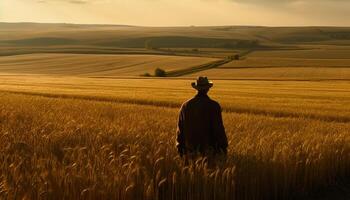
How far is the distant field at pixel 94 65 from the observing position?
295ft

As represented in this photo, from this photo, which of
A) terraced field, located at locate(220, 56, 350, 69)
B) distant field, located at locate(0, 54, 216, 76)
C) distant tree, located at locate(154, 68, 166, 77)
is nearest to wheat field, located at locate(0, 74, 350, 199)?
distant tree, located at locate(154, 68, 166, 77)

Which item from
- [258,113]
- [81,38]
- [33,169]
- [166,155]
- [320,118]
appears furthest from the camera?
[81,38]

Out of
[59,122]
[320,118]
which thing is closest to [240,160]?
[59,122]

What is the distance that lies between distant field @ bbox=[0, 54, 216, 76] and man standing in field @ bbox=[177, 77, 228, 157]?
245ft

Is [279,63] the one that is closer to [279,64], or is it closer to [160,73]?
[279,64]

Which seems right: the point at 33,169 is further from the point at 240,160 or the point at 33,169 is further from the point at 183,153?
the point at 240,160

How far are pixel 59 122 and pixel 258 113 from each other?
1062cm

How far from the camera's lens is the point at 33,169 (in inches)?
336

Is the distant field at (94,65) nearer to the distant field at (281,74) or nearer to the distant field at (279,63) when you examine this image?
the distant field at (279,63)

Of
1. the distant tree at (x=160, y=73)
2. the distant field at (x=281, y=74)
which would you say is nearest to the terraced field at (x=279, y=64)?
the distant field at (x=281, y=74)

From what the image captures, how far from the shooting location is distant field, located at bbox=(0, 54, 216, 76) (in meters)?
90.1

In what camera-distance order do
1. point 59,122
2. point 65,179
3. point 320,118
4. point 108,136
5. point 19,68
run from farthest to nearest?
1. point 19,68
2. point 320,118
3. point 59,122
4. point 108,136
5. point 65,179

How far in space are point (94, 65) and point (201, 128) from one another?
90.9 metres

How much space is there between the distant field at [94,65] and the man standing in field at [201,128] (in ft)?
245
